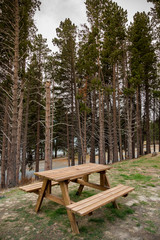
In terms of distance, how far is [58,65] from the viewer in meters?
15.1

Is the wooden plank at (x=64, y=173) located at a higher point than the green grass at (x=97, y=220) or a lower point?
higher

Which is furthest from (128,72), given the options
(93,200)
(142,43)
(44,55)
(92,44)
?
(93,200)

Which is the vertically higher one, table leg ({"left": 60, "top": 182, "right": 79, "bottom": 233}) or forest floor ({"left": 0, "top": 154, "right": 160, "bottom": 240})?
table leg ({"left": 60, "top": 182, "right": 79, "bottom": 233})

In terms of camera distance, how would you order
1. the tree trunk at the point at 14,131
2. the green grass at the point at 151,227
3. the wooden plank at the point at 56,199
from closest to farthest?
the green grass at the point at 151,227, the wooden plank at the point at 56,199, the tree trunk at the point at 14,131

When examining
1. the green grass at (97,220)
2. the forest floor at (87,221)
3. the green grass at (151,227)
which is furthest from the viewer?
the green grass at (97,220)

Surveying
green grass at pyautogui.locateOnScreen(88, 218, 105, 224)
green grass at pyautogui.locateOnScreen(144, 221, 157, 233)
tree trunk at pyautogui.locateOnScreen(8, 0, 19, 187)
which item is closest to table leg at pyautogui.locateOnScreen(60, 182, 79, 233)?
green grass at pyautogui.locateOnScreen(88, 218, 105, 224)

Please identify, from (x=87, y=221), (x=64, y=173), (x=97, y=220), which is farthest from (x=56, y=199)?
(x=97, y=220)

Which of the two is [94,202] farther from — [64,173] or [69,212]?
[64,173]

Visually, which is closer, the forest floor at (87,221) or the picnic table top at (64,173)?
the forest floor at (87,221)

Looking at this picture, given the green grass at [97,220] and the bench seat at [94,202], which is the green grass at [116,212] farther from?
the bench seat at [94,202]

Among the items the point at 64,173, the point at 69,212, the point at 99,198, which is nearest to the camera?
the point at 69,212

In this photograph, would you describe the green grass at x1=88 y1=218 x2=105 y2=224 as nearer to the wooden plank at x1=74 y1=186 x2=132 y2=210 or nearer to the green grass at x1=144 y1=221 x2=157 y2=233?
the wooden plank at x1=74 y1=186 x2=132 y2=210

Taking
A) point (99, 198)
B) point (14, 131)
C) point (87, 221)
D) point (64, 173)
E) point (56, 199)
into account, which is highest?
point (14, 131)

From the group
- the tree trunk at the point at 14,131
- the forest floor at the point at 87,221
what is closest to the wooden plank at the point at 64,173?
the forest floor at the point at 87,221
